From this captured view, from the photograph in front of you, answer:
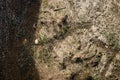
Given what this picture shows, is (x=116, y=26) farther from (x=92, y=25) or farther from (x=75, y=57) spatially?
(x=75, y=57)

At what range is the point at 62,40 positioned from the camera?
3.88m

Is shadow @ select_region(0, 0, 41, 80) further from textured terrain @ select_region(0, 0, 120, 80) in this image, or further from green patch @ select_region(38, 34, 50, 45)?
green patch @ select_region(38, 34, 50, 45)

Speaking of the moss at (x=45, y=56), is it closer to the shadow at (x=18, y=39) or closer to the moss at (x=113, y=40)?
the shadow at (x=18, y=39)

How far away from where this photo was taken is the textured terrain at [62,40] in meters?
3.76

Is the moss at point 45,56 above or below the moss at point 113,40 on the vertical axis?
below

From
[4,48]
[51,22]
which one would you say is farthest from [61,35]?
[4,48]

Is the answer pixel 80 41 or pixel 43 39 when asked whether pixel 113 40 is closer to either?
A: pixel 80 41

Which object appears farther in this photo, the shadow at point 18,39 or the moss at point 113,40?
the shadow at point 18,39

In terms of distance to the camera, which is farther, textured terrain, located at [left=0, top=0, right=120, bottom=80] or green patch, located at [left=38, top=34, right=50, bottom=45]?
green patch, located at [left=38, top=34, right=50, bottom=45]

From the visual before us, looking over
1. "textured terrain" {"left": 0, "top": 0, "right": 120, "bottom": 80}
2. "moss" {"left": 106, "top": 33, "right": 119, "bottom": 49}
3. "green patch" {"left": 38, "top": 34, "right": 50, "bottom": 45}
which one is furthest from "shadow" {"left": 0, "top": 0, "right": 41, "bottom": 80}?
"moss" {"left": 106, "top": 33, "right": 119, "bottom": 49}

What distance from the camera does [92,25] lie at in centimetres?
382

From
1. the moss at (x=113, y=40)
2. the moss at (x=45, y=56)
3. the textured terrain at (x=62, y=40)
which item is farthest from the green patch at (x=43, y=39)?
the moss at (x=113, y=40)

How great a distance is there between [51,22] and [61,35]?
0.24 meters

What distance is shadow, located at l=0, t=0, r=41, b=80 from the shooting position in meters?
3.89
